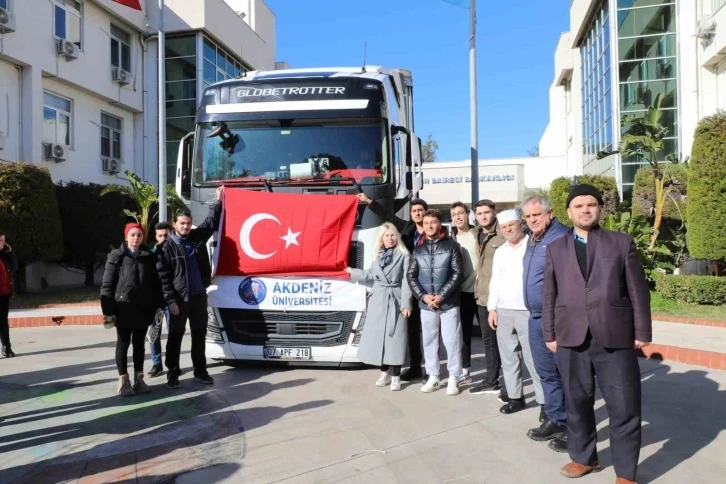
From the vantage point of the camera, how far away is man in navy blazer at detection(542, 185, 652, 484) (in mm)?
3547

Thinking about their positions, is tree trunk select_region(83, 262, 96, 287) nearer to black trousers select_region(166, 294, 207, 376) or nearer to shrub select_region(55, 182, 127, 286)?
shrub select_region(55, 182, 127, 286)

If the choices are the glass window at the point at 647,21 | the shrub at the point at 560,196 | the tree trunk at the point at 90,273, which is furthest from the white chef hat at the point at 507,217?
the glass window at the point at 647,21

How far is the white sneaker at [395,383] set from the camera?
608cm

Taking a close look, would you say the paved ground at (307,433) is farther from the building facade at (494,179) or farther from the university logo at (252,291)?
the building facade at (494,179)

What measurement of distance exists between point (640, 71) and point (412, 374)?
20.0 meters

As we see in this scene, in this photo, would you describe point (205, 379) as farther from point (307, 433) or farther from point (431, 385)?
point (431, 385)

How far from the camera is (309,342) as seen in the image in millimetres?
6598

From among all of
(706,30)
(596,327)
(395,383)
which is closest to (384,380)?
(395,383)

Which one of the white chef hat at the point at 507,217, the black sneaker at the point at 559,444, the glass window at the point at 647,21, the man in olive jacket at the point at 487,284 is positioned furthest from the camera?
the glass window at the point at 647,21

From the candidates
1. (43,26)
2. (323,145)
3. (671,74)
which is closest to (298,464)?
(323,145)

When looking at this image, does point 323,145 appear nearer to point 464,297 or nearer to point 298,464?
point 464,297

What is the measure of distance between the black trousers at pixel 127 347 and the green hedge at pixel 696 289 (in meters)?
9.91

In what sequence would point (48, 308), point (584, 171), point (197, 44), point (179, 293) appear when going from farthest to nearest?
point (584, 171)
point (197, 44)
point (48, 308)
point (179, 293)

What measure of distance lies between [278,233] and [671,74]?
18800mm
